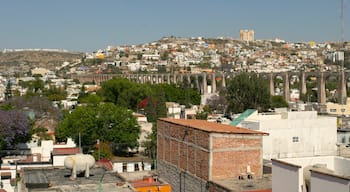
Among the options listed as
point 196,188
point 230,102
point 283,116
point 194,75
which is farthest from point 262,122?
point 194,75

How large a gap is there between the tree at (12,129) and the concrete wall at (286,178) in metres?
19.1

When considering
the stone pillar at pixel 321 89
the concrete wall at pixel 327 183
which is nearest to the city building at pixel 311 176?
the concrete wall at pixel 327 183

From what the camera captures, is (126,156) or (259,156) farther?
(126,156)

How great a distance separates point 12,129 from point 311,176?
21111 millimetres

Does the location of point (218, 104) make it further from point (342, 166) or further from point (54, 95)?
point (342, 166)

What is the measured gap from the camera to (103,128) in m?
31.0

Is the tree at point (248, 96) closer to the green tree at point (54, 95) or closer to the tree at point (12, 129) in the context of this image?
the tree at point (12, 129)

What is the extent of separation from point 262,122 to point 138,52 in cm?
16236

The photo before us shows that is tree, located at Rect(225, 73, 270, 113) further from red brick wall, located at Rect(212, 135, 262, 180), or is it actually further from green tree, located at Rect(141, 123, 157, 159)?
red brick wall, located at Rect(212, 135, 262, 180)

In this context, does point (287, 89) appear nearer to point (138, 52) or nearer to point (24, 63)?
point (138, 52)

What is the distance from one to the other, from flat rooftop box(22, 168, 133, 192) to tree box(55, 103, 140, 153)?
15.8 meters

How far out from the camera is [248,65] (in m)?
158

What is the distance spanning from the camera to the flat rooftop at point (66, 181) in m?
11.9

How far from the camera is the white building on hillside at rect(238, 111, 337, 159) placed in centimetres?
2092
